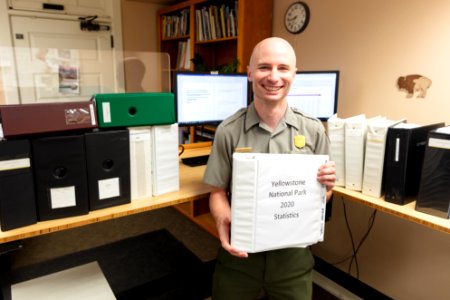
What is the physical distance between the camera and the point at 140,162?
1337mm

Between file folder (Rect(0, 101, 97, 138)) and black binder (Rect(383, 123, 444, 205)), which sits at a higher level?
file folder (Rect(0, 101, 97, 138))

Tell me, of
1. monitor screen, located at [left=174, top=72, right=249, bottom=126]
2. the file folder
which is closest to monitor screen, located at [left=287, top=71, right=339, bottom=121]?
monitor screen, located at [left=174, top=72, right=249, bottom=126]

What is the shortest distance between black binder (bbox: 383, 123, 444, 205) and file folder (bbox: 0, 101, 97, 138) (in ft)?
3.92

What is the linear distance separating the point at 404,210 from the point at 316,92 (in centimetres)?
99

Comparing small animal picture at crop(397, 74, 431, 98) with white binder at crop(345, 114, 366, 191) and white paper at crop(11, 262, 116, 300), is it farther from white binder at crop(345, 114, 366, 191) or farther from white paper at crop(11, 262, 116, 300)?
white paper at crop(11, 262, 116, 300)

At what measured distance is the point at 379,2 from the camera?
1.98 meters

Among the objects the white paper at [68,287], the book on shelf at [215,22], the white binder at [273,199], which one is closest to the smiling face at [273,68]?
the white binder at [273,199]

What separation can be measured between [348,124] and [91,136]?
108 cm

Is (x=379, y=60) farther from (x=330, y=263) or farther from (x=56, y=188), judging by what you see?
(x=56, y=188)

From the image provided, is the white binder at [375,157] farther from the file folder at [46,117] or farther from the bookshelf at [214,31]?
the bookshelf at [214,31]

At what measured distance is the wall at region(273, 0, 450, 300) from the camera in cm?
179

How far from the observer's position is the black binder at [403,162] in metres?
1.35

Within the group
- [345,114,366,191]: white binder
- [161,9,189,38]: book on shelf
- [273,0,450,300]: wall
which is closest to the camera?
[345,114,366,191]: white binder

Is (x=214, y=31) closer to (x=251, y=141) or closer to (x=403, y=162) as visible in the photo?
(x=251, y=141)
